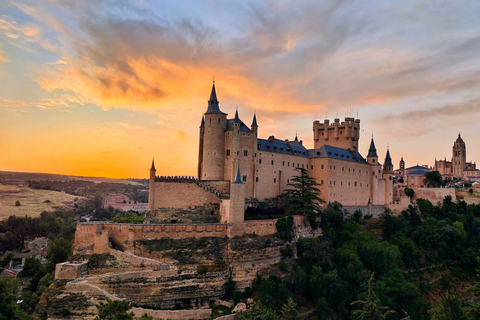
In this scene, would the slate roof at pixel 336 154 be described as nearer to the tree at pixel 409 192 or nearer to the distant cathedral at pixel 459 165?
the tree at pixel 409 192

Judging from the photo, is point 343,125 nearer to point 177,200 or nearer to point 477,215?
point 477,215

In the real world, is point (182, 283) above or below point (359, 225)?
below

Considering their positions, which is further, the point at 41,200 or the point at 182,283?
the point at 41,200

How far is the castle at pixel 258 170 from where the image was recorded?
41938 millimetres

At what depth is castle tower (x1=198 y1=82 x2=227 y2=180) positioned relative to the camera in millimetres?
44781

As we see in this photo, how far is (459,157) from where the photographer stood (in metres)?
109

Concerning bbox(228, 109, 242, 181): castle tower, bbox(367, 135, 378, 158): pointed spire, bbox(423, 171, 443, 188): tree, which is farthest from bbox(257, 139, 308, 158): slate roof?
bbox(423, 171, 443, 188): tree

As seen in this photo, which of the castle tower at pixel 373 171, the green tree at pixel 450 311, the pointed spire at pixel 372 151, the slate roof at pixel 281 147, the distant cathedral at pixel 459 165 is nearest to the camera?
the green tree at pixel 450 311

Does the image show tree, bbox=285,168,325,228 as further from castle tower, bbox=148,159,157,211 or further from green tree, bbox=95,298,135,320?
green tree, bbox=95,298,135,320

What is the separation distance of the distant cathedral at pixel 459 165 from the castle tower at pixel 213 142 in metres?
88.5

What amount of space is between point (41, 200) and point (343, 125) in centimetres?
9328

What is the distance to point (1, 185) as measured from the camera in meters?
111

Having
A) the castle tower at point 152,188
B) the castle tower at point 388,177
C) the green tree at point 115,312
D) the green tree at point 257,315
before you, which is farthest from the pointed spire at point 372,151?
the green tree at point 115,312

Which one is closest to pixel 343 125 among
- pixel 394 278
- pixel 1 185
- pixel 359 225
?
pixel 359 225
